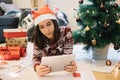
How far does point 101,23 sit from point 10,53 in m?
0.94

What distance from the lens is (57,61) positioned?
1.58 m

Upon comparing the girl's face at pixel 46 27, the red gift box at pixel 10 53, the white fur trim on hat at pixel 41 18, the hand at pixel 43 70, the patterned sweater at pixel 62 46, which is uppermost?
the white fur trim on hat at pixel 41 18

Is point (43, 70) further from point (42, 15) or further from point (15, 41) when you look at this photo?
point (15, 41)

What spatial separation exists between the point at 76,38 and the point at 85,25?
0.50 ft

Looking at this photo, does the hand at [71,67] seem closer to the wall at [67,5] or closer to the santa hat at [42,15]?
the santa hat at [42,15]

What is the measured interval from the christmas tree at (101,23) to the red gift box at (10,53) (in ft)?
2.24

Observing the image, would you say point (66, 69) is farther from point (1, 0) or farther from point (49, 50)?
point (1, 0)

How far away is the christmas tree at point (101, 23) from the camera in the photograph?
6.56ft

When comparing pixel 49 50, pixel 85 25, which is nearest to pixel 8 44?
pixel 49 50

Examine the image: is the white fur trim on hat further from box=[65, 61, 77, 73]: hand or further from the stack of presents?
the stack of presents

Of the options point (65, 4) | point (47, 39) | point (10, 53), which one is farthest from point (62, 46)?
point (65, 4)

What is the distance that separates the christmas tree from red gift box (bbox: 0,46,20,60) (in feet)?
2.24

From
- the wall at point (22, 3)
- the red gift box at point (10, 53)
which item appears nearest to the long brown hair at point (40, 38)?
the red gift box at point (10, 53)

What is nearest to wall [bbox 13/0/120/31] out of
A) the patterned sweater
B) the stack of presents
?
the stack of presents
